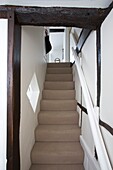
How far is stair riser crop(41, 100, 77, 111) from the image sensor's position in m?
3.54

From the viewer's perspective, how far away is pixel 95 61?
6.46 feet

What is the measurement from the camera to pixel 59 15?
1661 mm

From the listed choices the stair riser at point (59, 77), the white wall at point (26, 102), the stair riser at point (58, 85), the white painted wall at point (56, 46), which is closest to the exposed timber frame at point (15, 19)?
the white wall at point (26, 102)

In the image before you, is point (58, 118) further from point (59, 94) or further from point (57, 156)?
point (57, 156)

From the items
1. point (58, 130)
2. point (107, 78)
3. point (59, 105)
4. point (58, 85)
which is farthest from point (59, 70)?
point (107, 78)

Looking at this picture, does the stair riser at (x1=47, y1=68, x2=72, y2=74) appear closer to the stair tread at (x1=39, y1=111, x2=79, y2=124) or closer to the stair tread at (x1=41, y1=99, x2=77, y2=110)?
the stair tread at (x1=41, y1=99, x2=77, y2=110)

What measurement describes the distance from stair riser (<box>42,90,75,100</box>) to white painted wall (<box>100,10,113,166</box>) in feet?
6.77

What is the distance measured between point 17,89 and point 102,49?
83 centimetres

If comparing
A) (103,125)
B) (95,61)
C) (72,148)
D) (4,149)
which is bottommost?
(72,148)

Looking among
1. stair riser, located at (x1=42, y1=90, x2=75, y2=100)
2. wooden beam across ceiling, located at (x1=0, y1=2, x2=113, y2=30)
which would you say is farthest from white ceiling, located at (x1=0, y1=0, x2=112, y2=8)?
stair riser, located at (x1=42, y1=90, x2=75, y2=100)

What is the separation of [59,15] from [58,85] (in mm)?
2527

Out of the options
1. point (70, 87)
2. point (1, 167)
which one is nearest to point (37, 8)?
point (1, 167)

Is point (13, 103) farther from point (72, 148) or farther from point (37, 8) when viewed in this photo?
point (72, 148)

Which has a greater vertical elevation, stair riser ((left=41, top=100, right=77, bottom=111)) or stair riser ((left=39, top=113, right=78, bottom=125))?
stair riser ((left=41, top=100, right=77, bottom=111))
